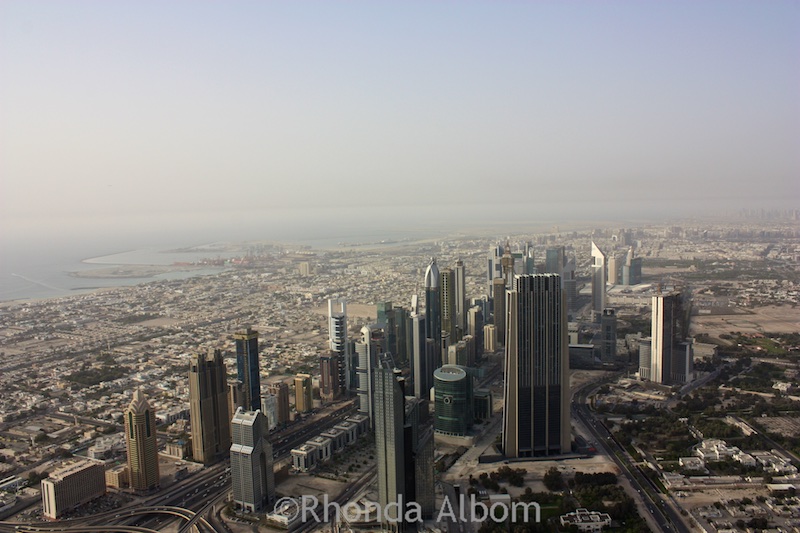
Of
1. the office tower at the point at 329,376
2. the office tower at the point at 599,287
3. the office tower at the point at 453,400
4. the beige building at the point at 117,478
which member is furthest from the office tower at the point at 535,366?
the office tower at the point at 599,287

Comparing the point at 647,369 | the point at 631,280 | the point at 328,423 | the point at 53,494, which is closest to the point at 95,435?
the point at 53,494

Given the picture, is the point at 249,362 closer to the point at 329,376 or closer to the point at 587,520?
the point at 329,376

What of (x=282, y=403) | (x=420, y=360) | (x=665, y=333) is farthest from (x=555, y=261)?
(x=282, y=403)

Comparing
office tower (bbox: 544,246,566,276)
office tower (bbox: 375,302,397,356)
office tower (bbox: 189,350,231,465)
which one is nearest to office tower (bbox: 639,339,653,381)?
office tower (bbox: 375,302,397,356)

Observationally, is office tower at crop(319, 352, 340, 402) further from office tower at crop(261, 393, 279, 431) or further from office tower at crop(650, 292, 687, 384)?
office tower at crop(650, 292, 687, 384)

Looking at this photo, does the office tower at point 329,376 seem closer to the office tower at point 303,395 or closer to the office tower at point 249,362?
the office tower at point 303,395

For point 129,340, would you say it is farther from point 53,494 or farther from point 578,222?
point 578,222
